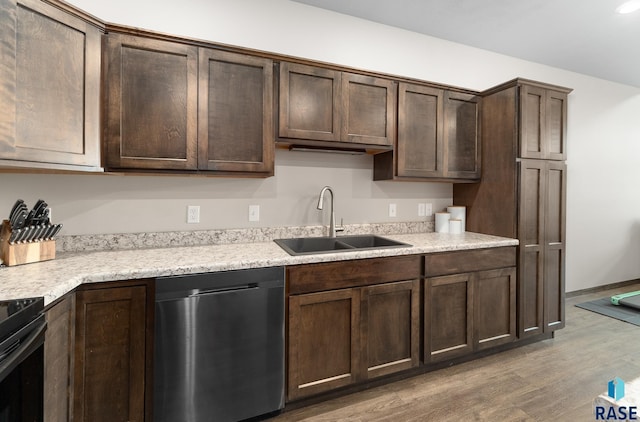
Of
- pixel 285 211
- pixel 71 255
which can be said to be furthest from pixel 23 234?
pixel 285 211

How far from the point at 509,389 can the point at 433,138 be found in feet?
6.33

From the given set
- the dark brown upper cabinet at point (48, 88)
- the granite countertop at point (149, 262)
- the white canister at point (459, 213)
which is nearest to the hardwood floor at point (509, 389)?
the granite countertop at point (149, 262)

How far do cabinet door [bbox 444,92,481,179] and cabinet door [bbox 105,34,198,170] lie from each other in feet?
6.68

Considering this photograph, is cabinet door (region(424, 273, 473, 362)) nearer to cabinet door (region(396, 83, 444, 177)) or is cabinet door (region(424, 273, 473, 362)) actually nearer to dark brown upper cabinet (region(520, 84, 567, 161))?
cabinet door (region(396, 83, 444, 177))

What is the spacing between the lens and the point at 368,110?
7.93 feet

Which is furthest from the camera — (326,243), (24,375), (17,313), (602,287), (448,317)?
(602,287)

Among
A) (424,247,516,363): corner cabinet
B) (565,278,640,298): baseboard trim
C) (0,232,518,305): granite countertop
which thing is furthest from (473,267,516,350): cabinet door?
(565,278,640,298): baseboard trim

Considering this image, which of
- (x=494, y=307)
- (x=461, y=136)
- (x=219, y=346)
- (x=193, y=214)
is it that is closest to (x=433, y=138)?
(x=461, y=136)

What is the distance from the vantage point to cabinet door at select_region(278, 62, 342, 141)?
217 centimetres

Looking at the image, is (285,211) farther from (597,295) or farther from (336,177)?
(597,295)

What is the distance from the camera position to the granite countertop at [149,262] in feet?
4.32

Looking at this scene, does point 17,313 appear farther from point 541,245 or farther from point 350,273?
point 541,245

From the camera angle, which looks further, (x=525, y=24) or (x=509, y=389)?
(x=525, y=24)

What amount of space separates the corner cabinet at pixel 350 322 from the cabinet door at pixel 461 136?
3.50 feet
